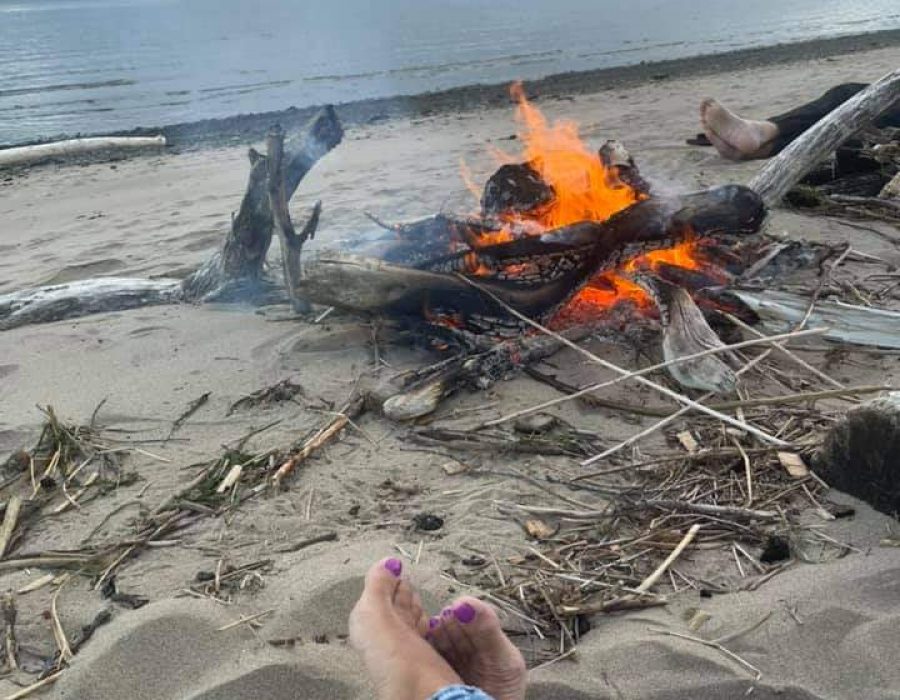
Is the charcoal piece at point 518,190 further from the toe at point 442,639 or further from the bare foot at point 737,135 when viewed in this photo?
the bare foot at point 737,135

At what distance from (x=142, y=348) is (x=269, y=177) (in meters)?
1.27

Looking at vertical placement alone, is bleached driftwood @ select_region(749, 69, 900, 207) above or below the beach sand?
above

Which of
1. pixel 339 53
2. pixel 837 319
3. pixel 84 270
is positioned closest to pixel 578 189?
pixel 837 319

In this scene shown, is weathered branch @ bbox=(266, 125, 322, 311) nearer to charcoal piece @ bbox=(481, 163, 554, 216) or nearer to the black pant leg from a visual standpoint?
charcoal piece @ bbox=(481, 163, 554, 216)

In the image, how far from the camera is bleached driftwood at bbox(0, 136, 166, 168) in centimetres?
1199

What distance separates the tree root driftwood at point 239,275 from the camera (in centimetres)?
488

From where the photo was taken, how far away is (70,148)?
41.7 ft

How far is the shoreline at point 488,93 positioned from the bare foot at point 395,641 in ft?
40.1

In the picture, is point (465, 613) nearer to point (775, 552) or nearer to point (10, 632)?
point (775, 552)

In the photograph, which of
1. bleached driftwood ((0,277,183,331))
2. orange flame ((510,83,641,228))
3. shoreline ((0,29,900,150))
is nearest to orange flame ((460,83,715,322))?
orange flame ((510,83,641,228))

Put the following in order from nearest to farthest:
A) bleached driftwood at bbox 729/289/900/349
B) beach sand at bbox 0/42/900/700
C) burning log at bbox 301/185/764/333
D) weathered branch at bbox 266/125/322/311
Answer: beach sand at bbox 0/42/900/700, bleached driftwood at bbox 729/289/900/349, burning log at bbox 301/185/764/333, weathered branch at bbox 266/125/322/311

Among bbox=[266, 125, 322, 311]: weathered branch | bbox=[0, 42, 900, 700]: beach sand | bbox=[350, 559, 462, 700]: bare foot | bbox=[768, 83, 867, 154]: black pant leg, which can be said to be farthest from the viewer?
bbox=[768, 83, 867, 154]: black pant leg

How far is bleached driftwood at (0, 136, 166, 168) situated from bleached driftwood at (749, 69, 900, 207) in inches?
409

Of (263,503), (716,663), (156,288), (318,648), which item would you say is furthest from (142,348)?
(716,663)
